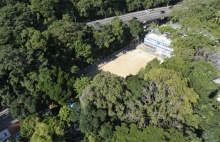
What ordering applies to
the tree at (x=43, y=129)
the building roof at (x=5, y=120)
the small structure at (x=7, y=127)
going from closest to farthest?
the tree at (x=43, y=129) → the small structure at (x=7, y=127) → the building roof at (x=5, y=120)

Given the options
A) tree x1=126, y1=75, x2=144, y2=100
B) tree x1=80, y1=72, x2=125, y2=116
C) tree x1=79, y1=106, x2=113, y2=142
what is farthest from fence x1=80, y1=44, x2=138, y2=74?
tree x1=79, y1=106, x2=113, y2=142

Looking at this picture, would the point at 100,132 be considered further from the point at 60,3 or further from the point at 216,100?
the point at 60,3

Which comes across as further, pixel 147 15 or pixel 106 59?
pixel 147 15

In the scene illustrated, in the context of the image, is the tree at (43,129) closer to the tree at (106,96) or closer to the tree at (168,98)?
the tree at (106,96)

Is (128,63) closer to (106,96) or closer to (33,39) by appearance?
(106,96)

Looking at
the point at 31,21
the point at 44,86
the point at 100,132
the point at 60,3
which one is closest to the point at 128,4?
the point at 60,3

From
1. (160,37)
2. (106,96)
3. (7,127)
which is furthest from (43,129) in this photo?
(160,37)

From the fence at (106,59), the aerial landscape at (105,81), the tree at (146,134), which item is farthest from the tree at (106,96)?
A: the fence at (106,59)

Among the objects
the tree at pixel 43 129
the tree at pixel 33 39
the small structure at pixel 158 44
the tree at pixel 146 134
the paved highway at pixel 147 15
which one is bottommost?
the tree at pixel 146 134

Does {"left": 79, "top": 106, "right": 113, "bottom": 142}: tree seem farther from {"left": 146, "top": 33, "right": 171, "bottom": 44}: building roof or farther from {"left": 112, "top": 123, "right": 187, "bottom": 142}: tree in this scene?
{"left": 146, "top": 33, "right": 171, "bottom": 44}: building roof
